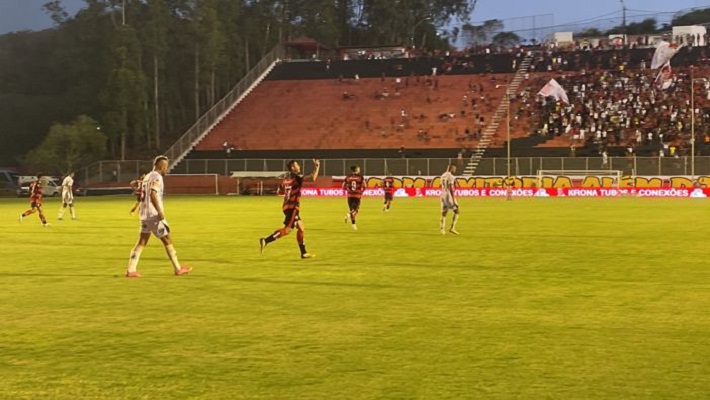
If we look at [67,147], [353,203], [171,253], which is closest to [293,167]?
[171,253]

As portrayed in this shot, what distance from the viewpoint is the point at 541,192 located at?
195 ft

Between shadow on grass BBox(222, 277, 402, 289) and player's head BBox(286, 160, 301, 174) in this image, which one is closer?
shadow on grass BBox(222, 277, 402, 289)

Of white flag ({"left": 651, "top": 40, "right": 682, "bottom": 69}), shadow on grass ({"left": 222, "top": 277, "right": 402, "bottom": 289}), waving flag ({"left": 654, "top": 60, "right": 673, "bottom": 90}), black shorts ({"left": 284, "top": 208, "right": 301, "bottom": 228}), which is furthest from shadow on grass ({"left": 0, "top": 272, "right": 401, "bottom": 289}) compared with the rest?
white flag ({"left": 651, "top": 40, "right": 682, "bottom": 69})

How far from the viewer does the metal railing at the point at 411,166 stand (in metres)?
59.2

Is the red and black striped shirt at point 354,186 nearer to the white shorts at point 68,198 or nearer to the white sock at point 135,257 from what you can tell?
the white shorts at point 68,198

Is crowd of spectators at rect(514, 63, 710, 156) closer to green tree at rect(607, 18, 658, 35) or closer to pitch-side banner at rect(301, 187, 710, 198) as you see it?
pitch-side banner at rect(301, 187, 710, 198)

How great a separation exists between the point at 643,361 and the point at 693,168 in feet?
176

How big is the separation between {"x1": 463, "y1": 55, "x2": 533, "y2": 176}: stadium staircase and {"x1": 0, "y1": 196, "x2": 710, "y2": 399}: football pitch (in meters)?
44.6

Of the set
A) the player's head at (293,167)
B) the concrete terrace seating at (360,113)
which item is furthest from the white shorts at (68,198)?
the concrete terrace seating at (360,113)

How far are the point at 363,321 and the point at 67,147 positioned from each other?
68225 millimetres

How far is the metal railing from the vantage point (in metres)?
59.2

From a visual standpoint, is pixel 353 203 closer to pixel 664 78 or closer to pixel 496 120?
pixel 496 120

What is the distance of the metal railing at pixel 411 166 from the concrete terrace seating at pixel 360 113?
7.47m

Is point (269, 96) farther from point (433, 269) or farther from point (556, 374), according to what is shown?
point (556, 374)
